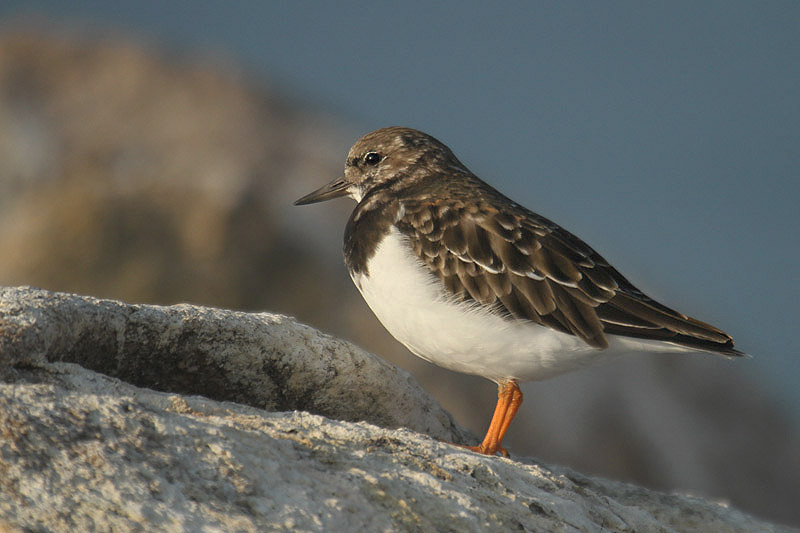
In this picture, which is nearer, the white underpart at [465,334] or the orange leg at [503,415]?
the white underpart at [465,334]

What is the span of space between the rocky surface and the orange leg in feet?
1.84

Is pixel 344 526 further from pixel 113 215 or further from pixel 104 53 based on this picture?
pixel 104 53

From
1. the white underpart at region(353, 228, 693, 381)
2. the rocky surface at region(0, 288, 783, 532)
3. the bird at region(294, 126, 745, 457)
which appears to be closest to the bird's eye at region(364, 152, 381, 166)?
the bird at region(294, 126, 745, 457)

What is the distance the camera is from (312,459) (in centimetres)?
381

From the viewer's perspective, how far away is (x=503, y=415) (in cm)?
640

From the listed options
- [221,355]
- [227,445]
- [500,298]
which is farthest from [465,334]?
[227,445]

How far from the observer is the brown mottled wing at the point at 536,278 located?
605cm

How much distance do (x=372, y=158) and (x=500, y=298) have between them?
6.91 feet

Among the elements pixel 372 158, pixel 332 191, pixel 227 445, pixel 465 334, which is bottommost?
pixel 227 445

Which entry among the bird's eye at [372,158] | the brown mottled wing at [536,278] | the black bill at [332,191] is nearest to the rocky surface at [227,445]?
the brown mottled wing at [536,278]

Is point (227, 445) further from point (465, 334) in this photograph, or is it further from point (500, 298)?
point (500, 298)

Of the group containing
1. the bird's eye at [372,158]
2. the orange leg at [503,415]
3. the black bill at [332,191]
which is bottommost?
the orange leg at [503,415]

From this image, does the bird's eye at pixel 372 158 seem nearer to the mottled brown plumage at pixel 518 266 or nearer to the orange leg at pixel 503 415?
the mottled brown plumage at pixel 518 266

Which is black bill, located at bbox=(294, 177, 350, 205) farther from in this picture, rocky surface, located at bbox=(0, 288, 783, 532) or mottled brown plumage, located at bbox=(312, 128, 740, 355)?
rocky surface, located at bbox=(0, 288, 783, 532)
